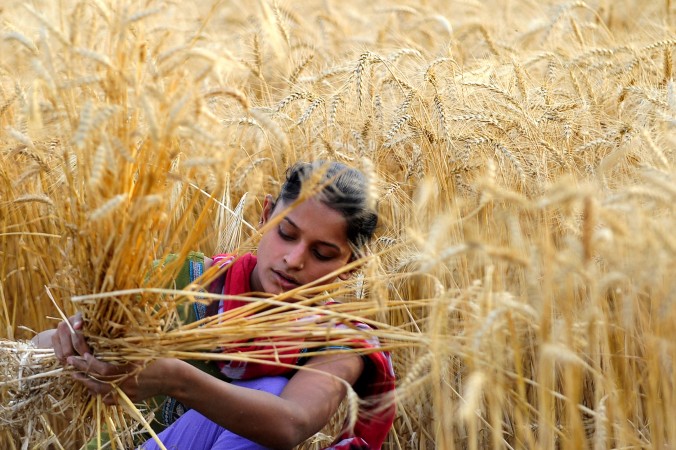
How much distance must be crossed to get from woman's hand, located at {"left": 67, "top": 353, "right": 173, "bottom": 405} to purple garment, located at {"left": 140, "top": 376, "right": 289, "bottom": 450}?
0.29 metres

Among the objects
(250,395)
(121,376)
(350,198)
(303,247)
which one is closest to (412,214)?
(350,198)

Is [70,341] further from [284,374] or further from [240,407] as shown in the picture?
[284,374]

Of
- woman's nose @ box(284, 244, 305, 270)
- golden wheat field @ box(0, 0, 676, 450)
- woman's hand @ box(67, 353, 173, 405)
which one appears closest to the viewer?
golden wheat field @ box(0, 0, 676, 450)

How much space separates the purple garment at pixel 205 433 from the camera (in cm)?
190

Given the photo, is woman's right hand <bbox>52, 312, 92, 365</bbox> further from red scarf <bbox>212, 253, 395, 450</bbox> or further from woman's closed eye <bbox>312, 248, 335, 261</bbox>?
woman's closed eye <bbox>312, 248, 335, 261</bbox>

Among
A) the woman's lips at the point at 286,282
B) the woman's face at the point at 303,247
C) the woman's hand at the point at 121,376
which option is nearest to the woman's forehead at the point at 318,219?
the woman's face at the point at 303,247

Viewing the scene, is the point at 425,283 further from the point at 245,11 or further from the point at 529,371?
the point at 245,11

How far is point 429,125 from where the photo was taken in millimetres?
2256

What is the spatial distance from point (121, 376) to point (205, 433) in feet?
1.28

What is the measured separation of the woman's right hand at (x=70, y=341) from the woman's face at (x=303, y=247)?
42cm

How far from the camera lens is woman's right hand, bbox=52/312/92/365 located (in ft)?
5.47

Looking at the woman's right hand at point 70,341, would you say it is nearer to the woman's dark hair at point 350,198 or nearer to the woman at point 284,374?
the woman at point 284,374

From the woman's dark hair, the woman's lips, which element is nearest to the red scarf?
the woman's lips

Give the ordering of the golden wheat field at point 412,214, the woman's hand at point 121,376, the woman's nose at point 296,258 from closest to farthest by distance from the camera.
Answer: the golden wheat field at point 412,214, the woman's hand at point 121,376, the woman's nose at point 296,258
